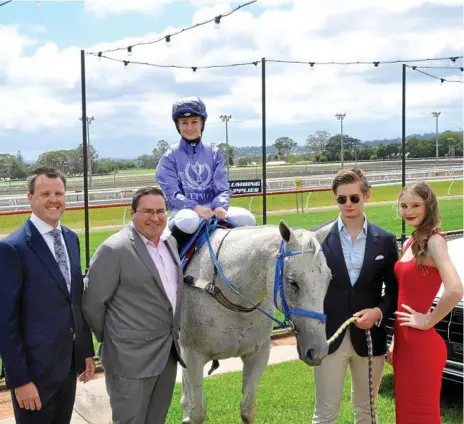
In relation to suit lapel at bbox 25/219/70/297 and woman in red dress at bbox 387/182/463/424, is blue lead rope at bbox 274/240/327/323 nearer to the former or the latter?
woman in red dress at bbox 387/182/463/424

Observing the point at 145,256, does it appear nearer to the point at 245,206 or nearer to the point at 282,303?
the point at 282,303

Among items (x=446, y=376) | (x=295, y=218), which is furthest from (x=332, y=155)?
(x=446, y=376)

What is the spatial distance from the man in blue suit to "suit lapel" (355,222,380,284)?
5.63 feet

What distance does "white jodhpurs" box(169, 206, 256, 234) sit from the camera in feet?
13.1

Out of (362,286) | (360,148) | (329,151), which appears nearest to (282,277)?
(362,286)

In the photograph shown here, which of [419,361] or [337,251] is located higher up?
[337,251]

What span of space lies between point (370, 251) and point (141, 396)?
1637mm

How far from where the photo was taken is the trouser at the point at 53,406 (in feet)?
9.65

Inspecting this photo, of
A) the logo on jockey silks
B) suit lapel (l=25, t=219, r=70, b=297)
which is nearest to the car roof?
the logo on jockey silks

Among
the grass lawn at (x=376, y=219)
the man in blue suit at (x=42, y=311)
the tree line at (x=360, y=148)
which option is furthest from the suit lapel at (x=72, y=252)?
the tree line at (x=360, y=148)

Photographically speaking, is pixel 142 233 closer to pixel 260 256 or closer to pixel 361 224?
pixel 260 256

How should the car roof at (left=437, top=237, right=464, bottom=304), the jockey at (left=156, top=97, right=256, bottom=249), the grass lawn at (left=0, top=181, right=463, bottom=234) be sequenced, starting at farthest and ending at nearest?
the grass lawn at (left=0, top=181, right=463, bottom=234) < the car roof at (left=437, top=237, right=464, bottom=304) < the jockey at (left=156, top=97, right=256, bottom=249)

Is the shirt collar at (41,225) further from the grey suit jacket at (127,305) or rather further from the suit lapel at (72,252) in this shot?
the grey suit jacket at (127,305)

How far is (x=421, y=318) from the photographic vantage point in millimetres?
3232
